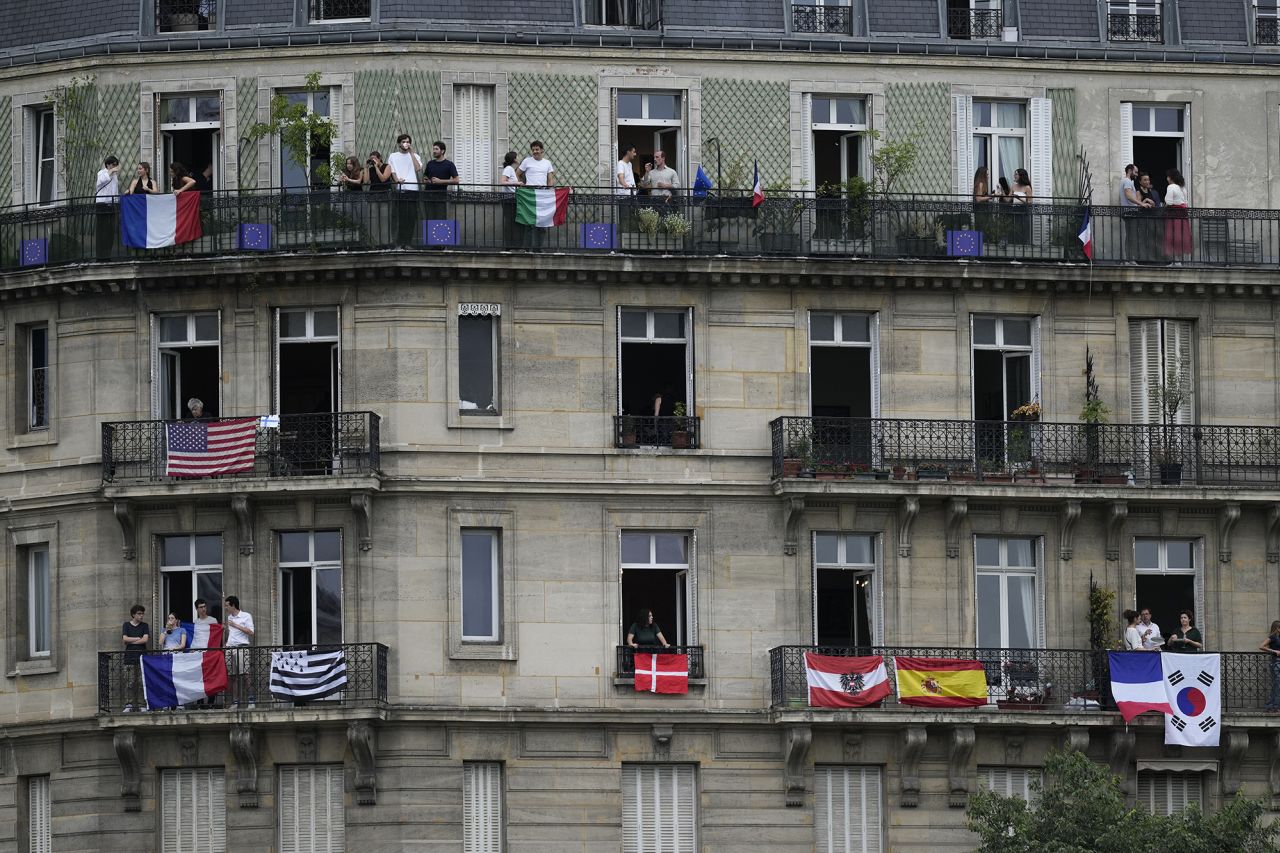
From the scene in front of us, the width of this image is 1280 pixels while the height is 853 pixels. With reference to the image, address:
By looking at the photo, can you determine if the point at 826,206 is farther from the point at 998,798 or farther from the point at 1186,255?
the point at 998,798

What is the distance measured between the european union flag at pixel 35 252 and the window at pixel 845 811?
1682cm

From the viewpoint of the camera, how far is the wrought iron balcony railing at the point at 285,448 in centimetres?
6794

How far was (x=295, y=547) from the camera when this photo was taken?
68500mm

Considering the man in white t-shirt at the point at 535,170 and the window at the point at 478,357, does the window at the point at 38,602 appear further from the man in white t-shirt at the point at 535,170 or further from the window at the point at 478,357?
the man in white t-shirt at the point at 535,170

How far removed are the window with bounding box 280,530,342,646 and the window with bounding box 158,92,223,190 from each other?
7.05 m

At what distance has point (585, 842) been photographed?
67.6 m

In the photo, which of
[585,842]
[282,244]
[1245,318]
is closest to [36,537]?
[282,244]

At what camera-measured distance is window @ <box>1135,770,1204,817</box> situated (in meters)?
69.4

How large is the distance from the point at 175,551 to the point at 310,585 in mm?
2590

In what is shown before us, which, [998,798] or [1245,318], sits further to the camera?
[1245,318]

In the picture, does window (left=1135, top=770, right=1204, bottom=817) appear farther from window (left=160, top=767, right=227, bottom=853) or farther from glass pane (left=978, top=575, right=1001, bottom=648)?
window (left=160, top=767, right=227, bottom=853)

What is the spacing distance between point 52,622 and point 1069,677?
18.4m

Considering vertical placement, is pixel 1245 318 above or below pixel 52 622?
above

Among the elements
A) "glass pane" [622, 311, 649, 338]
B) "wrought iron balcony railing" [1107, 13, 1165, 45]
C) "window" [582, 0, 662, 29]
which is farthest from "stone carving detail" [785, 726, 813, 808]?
"wrought iron balcony railing" [1107, 13, 1165, 45]
